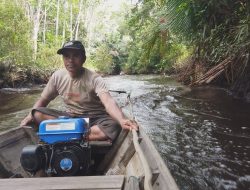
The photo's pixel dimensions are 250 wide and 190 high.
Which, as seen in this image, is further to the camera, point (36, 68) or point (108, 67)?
point (108, 67)

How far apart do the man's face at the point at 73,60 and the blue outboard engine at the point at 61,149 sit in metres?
0.86

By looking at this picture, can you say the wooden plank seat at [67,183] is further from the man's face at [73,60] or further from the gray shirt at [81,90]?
the man's face at [73,60]

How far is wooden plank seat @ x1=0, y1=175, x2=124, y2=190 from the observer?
6.73 feet

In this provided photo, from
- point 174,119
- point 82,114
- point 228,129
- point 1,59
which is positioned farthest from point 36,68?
point 82,114

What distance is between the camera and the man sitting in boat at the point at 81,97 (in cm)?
331

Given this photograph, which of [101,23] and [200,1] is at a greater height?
[200,1]

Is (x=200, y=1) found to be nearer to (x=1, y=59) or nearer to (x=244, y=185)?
(x=244, y=185)

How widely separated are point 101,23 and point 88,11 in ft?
15.0

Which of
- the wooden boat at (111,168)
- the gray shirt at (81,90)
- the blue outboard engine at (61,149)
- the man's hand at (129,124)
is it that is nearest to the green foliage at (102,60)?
the gray shirt at (81,90)

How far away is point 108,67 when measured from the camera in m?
30.8

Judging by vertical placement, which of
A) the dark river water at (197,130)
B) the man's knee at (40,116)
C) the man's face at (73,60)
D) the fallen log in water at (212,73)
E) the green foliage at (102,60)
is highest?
the man's face at (73,60)

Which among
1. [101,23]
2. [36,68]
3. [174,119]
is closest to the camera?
[174,119]

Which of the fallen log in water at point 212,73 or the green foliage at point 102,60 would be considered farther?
the green foliage at point 102,60

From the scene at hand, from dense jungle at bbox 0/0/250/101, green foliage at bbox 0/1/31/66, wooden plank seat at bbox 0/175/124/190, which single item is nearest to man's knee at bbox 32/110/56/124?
wooden plank seat at bbox 0/175/124/190
